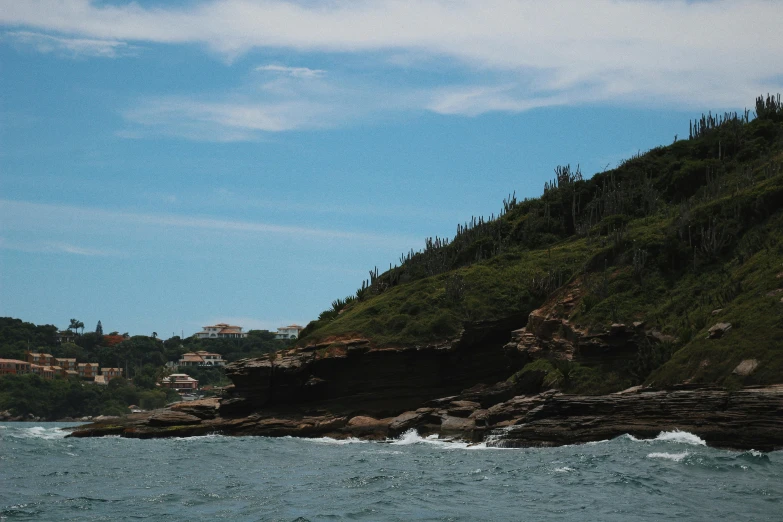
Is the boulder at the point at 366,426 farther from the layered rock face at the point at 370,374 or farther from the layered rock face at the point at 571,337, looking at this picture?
the layered rock face at the point at 571,337

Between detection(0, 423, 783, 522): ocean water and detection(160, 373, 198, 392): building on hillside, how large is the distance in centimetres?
13518

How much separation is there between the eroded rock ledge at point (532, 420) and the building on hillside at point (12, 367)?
102453 millimetres

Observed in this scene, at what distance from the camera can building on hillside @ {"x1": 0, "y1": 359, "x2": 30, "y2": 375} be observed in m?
173

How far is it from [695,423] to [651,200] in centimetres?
4889

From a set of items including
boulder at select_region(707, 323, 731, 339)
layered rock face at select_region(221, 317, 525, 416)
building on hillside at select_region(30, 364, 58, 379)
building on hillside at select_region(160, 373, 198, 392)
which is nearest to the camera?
boulder at select_region(707, 323, 731, 339)

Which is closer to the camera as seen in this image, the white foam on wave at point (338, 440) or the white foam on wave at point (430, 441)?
the white foam on wave at point (430, 441)

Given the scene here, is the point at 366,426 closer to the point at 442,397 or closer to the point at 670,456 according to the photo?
the point at 442,397

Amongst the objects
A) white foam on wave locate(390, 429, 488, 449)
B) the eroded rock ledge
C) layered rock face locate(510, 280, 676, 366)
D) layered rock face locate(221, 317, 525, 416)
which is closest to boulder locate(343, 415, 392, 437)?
the eroded rock ledge

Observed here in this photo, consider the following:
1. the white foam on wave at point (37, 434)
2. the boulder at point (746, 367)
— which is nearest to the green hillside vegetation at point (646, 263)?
the boulder at point (746, 367)

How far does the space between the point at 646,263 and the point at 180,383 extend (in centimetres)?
13158

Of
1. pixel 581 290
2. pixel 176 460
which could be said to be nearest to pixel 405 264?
pixel 581 290

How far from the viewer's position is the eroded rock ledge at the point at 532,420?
39.3 metres

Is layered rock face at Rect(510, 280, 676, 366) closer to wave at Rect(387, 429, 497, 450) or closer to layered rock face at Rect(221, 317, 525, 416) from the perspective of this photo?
layered rock face at Rect(221, 317, 525, 416)

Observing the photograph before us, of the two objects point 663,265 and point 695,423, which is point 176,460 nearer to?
point 695,423
